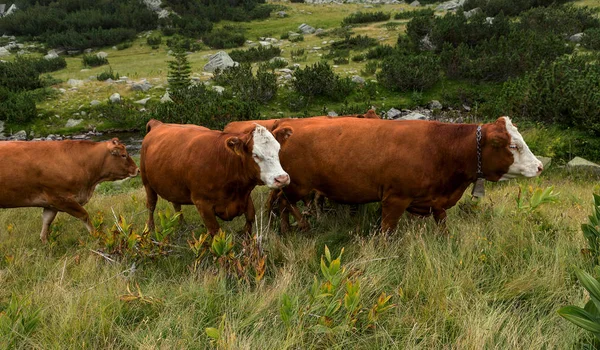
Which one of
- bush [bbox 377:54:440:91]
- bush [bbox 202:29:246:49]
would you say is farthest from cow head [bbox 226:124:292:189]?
bush [bbox 202:29:246:49]

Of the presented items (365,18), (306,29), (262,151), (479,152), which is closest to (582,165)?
(479,152)

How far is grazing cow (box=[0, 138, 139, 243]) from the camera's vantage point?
473 cm

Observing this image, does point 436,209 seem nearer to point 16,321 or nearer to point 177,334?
point 177,334

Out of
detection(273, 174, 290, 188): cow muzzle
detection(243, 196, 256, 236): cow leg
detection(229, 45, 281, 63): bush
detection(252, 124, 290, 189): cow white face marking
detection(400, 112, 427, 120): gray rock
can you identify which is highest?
detection(252, 124, 290, 189): cow white face marking

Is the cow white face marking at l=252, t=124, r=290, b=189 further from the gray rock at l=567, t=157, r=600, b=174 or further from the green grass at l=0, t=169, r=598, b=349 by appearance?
the gray rock at l=567, t=157, r=600, b=174

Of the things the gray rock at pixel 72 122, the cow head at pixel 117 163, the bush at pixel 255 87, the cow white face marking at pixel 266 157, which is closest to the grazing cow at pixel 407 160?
the cow white face marking at pixel 266 157

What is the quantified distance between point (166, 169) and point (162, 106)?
9.20 m

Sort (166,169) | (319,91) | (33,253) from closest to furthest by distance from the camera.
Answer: (33,253)
(166,169)
(319,91)

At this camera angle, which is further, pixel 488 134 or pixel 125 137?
pixel 125 137

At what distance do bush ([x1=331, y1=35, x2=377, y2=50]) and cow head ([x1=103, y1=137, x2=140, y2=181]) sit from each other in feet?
67.2

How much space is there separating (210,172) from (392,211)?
6.41 feet

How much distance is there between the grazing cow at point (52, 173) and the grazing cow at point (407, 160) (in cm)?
272

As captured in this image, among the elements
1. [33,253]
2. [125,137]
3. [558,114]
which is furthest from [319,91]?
Answer: [33,253]

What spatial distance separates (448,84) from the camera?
1734cm
